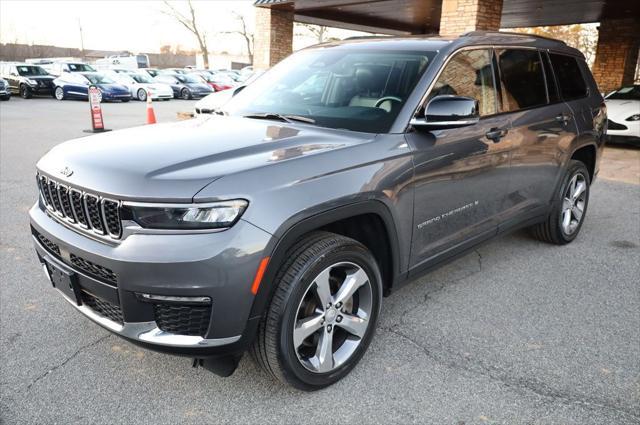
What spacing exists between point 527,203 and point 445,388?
80.1 inches

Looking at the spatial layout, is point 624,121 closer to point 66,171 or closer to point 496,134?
point 496,134

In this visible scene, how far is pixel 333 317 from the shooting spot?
2.69m

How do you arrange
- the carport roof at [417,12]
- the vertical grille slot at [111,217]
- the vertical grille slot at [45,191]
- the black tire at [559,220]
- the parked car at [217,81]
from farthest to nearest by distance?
the parked car at [217,81]
the carport roof at [417,12]
the black tire at [559,220]
the vertical grille slot at [45,191]
the vertical grille slot at [111,217]

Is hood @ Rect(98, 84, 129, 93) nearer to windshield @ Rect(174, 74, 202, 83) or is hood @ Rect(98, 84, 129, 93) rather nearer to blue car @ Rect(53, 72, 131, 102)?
blue car @ Rect(53, 72, 131, 102)

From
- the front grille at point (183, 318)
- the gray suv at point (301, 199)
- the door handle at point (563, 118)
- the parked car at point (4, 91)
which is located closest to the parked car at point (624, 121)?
the door handle at point (563, 118)

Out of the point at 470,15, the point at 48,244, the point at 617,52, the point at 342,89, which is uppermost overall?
the point at 470,15

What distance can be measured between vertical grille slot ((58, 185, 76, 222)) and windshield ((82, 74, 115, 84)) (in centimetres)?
2425

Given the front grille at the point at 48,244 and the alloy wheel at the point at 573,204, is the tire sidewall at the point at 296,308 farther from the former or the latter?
the alloy wheel at the point at 573,204

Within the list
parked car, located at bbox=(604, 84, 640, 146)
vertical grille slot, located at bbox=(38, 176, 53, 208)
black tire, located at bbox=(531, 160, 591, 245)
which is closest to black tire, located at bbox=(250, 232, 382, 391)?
vertical grille slot, located at bbox=(38, 176, 53, 208)

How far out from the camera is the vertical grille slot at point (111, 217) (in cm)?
229

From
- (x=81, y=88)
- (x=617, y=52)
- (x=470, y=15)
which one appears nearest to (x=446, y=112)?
(x=470, y=15)

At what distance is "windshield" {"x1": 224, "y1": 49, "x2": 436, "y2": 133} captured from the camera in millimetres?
3146

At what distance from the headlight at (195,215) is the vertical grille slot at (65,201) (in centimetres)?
57

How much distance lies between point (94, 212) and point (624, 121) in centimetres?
1202
